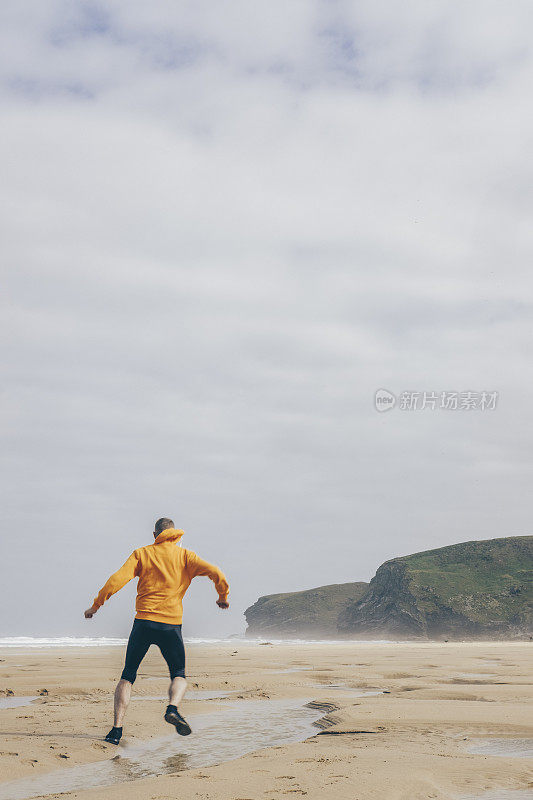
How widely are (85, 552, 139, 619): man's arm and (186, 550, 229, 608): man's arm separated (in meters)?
0.61

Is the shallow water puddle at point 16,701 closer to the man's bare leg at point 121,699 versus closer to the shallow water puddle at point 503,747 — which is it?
the man's bare leg at point 121,699

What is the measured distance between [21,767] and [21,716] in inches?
115

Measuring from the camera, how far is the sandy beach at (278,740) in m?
4.93

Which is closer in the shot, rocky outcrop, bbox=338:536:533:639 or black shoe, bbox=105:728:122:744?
black shoe, bbox=105:728:122:744

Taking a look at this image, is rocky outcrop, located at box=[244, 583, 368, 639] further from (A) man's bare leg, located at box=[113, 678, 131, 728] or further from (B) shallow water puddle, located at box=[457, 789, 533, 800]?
(B) shallow water puddle, located at box=[457, 789, 533, 800]

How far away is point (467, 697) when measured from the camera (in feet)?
32.4

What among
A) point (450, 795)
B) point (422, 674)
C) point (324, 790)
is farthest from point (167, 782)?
point (422, 674)

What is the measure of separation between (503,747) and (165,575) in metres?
3.73

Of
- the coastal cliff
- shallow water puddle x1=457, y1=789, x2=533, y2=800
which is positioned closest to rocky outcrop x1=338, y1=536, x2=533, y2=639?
the coastal cliff

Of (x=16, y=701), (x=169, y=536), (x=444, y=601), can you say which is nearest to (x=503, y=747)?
(x=169, y=536)

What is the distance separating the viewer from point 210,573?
7.47 metres

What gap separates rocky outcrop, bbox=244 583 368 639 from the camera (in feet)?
388

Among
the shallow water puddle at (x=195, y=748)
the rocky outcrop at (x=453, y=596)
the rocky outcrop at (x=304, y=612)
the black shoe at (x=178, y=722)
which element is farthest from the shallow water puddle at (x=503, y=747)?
the rocky outcrop at (x=304, y=612)

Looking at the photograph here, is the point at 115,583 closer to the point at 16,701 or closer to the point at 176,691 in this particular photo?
the point at 176,691
